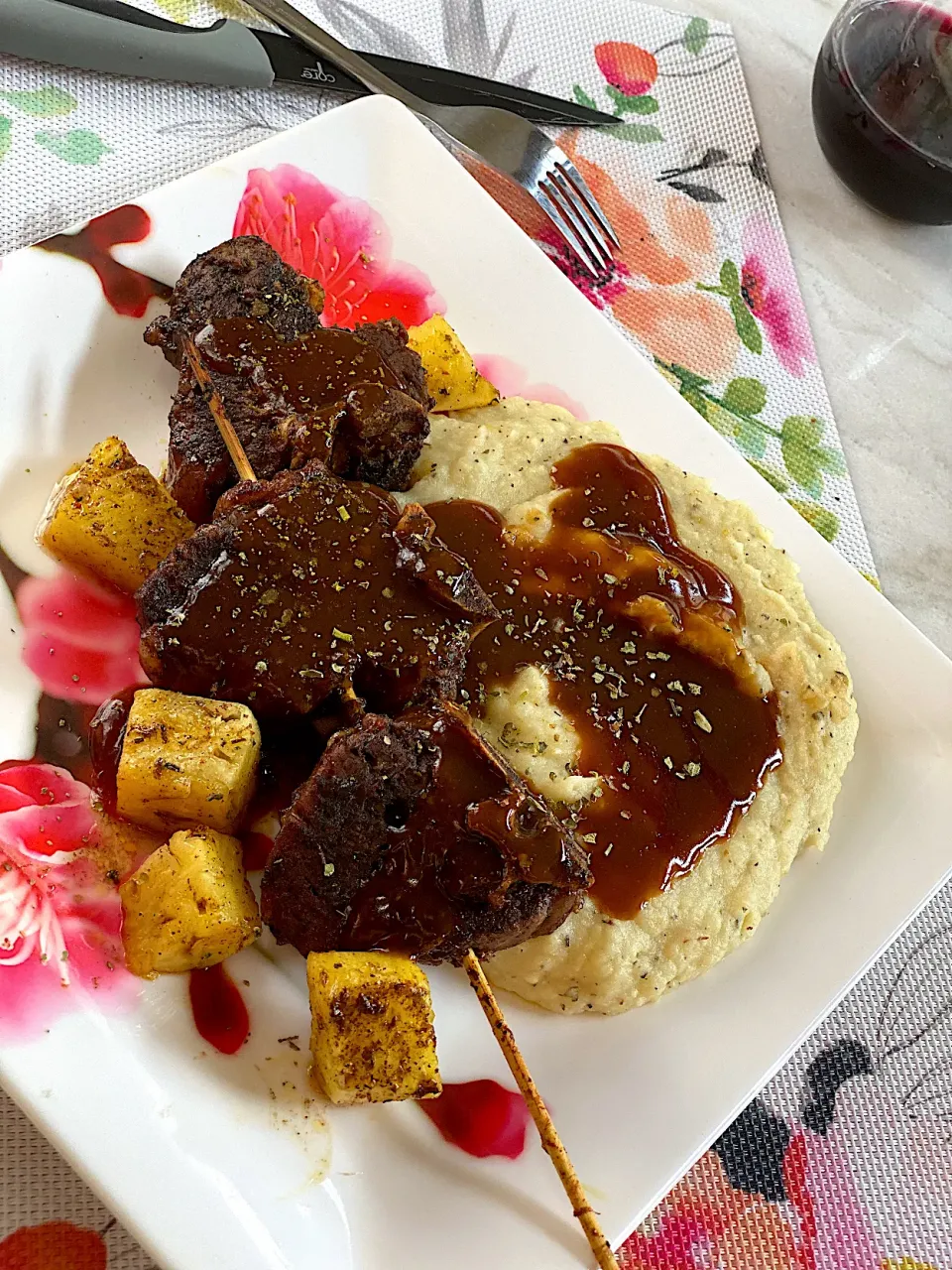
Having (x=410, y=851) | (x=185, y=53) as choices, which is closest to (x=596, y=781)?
(x=410, y=851)

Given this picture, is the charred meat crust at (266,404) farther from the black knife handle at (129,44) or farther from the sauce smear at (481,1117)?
the sauce smear at (481,1117)

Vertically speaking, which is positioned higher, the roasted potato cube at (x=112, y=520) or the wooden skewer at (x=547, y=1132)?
the roasted potato cube at (x=112, y=520)

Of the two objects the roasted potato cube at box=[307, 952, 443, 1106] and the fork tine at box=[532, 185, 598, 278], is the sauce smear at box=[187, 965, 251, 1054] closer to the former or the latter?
the roasted potato cube at box=[307, 952, 443, 1106]

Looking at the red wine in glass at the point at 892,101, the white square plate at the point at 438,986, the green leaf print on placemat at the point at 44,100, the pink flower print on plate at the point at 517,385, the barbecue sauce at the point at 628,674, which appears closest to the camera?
the white square plate at the point at 438,986

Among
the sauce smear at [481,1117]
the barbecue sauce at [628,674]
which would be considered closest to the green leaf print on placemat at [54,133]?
the barbecue sauce at [628,674]

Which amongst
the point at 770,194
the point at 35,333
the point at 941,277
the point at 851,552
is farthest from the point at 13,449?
the point at 941,277

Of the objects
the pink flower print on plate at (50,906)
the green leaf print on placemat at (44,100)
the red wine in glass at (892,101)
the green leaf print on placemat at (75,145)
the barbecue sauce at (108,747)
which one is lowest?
the pink flower print on plate at (50,906)

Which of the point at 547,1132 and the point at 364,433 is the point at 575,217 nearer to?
the point at 364,433
